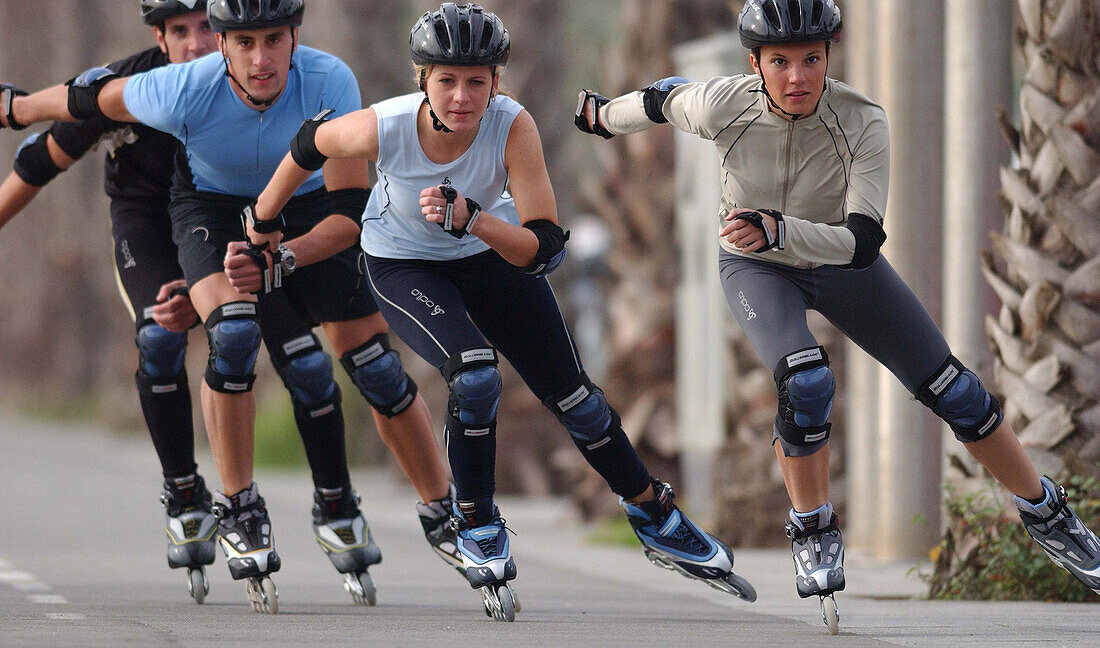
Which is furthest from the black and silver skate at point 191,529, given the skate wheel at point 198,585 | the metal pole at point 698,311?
the metal pole at point 698,311

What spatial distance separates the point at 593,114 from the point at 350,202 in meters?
1.04

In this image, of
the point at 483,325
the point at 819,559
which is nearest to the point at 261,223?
the point at 483,325

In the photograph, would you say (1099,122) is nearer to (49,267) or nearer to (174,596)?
(174,596)

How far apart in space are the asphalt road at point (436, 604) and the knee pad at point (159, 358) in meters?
0.89

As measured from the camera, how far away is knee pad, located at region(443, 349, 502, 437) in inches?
282

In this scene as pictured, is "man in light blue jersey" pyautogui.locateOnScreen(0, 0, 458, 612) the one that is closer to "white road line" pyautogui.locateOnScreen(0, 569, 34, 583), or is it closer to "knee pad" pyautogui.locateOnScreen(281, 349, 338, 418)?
"knee pad" pyautogui.locateOnScreen(281, 349, 338, 418)

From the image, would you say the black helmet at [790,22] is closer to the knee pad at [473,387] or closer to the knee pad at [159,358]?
the knee pad at [473,387]

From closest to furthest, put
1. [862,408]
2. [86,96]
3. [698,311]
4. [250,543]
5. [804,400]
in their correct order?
[804,400] → [250,543] → [86,96] → [862,408] → [698,311]

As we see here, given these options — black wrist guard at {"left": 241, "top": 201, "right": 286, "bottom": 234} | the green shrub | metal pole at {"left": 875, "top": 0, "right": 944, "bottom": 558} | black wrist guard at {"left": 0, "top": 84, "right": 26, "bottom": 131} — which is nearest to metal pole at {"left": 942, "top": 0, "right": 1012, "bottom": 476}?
the green shrub

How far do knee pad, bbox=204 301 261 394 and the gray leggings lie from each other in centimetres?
184

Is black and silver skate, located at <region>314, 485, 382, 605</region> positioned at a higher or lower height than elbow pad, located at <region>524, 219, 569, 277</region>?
lower

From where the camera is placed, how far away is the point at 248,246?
24.5ft

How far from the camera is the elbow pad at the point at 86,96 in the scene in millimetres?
7836

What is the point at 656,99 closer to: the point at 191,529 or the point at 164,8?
the point at 164,8
